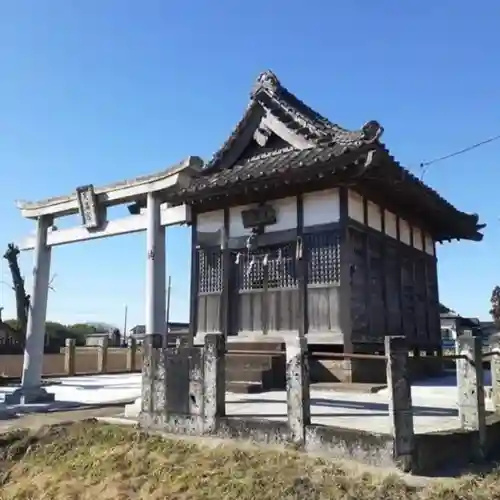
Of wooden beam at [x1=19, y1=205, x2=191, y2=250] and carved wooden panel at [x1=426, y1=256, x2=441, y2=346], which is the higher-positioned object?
wooden beam at [x1=19, y1=205, x2=191, y2=250]

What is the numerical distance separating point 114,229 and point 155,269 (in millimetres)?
2560

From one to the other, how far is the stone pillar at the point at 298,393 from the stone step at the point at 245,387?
14.0ft

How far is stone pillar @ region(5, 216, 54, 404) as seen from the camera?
14.1 meters

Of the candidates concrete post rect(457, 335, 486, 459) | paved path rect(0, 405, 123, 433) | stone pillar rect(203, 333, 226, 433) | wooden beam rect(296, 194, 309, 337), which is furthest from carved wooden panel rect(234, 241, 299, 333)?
concrete post rect(457, 335, 486, 459)

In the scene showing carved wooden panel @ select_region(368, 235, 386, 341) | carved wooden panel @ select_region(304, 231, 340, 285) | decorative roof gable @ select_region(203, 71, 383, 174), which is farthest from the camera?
decorative roof gable @ select_region(203, 71, 383, 174)

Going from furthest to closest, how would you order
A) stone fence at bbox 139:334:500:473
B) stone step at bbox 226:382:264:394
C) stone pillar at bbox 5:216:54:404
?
stone pillar at bbox 5:216:54:404, stone step at bbox 226:382:264:394, stone fence at bbox 139:334:500:473

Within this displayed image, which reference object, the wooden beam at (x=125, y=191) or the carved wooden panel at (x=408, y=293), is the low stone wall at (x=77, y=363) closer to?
the wooden beam at (x=125, y=191)

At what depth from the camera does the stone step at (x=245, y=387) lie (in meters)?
11.1

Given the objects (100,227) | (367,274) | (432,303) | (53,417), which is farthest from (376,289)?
(53,417)

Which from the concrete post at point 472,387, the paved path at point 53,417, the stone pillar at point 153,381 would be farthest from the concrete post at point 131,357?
the concrete post at point 472,387

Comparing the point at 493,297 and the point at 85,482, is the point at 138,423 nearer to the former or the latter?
the point at 85,482

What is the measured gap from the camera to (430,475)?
19.2ft

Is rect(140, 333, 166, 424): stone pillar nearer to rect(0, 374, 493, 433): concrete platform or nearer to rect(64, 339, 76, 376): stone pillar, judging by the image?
rect(0, 374, 493, 433): concrete platform

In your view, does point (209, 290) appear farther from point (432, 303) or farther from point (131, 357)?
point (131, 357)
